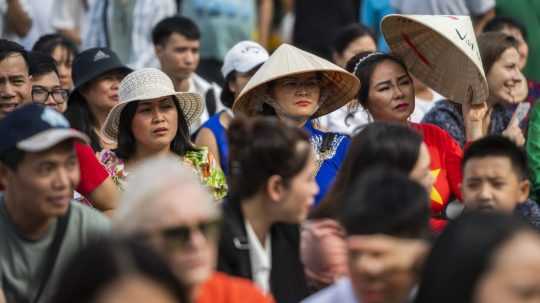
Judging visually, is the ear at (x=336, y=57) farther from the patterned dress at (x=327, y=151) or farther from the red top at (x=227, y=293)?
the red top at (x=227, y=293)

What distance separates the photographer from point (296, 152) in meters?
5.14

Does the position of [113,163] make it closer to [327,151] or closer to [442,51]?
[327,151]

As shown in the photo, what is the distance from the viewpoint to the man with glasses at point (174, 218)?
3.98 m

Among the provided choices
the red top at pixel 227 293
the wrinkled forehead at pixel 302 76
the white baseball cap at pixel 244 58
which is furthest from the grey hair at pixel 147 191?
the white baseball cap at pixel 244 58

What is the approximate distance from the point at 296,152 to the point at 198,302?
3.42ft

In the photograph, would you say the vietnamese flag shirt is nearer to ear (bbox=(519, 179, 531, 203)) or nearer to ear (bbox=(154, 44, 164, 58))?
ear (bbox=(519, 179, 531, 203))

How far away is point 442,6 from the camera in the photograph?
33.4 feet

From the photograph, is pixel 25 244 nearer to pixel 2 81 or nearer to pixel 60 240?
pixel 60 240

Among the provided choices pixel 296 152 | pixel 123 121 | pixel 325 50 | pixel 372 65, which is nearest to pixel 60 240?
pixel 296 152

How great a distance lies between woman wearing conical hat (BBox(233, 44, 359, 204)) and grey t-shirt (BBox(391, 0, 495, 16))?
10.1ft

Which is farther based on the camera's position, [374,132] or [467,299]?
[374,132]

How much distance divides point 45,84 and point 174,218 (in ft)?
13.2

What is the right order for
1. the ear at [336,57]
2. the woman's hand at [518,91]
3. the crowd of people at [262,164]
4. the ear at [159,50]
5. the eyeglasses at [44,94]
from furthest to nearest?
1. the ear at [336,57]
2. the ear at [159,50]
3. the woman's hand at [518,91]
4. the eyeglasses at [44,94]
5. the crowd of people at [262,164]

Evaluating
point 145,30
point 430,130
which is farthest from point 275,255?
point 145,30
